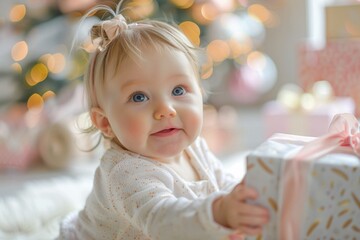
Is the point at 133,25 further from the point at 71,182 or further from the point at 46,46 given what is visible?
the point at 46,46

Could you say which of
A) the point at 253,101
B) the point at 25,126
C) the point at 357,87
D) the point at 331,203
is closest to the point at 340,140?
the point at 331,203

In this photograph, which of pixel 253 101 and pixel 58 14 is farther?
pixel 253 101

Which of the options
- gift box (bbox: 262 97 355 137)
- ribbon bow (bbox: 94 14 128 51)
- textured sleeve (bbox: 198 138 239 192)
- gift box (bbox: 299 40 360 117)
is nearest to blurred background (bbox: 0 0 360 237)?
gift box (bbox: 262 97 355 137)

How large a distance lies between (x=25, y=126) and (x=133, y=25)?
53.8 inches

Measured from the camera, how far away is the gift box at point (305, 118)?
83.1 inches

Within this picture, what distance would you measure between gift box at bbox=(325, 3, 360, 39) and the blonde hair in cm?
68

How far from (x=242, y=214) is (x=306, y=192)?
0.09m

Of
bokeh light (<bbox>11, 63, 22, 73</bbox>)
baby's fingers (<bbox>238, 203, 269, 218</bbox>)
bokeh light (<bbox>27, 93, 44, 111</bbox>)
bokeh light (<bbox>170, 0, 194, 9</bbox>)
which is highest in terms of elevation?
bokeh light (<bbox>170, 0, 194, 9</bbox>)

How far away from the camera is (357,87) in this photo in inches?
65.9

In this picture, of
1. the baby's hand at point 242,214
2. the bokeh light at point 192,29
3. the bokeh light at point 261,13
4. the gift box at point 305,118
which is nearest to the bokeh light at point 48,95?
the bokeh light at point 192,29

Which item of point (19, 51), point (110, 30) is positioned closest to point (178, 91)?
point (110, 30)

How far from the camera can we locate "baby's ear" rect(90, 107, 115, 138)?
1160mm

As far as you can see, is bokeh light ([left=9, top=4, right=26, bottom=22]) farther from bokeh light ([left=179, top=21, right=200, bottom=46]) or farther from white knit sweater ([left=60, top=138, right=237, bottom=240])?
white knit sweater ([left=60, top=138, right=237, bottom=240])

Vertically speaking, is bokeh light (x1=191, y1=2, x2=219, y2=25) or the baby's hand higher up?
bokeh light (x1=191, y1=2, x2=219, y2=25)
